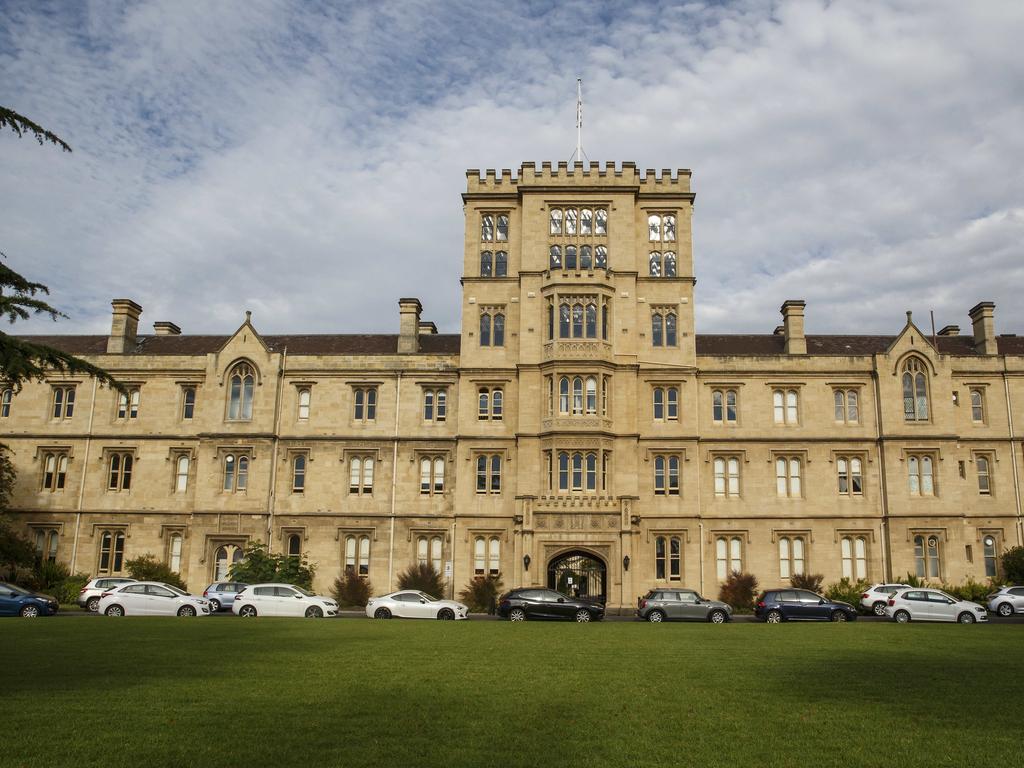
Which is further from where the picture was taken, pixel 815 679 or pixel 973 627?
pixel 973 627

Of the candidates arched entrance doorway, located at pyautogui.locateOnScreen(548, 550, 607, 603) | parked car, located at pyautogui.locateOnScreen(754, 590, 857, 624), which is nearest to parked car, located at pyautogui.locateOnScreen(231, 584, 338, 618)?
arched entrance doorway, located at pyautogui.locateOnScreen(548, 550, 607, 603)

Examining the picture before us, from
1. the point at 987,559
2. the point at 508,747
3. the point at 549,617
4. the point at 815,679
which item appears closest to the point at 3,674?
the point at 508,747

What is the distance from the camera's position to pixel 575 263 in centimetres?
4803

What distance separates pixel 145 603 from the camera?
35875 millimetres

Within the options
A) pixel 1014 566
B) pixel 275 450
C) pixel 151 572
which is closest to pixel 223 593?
pixel 151 572

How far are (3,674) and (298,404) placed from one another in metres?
32.6

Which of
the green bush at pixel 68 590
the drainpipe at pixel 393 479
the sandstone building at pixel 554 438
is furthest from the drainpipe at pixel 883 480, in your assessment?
the green bush at pixel 68 590

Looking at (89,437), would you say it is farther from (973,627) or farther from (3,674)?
(973,627)

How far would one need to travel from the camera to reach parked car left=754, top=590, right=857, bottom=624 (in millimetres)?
35969

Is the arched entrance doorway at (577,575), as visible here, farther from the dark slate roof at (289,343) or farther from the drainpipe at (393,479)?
the dark slate roof at (289,343)

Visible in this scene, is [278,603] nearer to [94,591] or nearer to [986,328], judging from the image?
[94,591]

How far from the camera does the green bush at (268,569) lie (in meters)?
43.4

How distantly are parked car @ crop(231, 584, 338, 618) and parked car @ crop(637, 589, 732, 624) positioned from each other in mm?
13330

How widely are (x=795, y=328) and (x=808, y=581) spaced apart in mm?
14166
